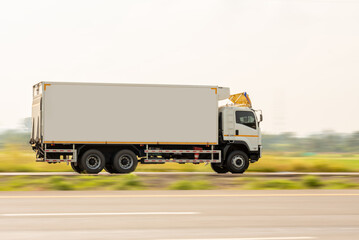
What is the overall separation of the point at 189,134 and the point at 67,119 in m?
4.75

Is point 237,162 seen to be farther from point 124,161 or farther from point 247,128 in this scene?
point 124,161

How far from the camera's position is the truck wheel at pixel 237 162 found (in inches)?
947

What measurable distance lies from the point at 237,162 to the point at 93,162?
5.72 metres

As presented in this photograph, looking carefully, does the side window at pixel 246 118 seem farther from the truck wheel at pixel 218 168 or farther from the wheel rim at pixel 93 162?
the wheel rim at pixel 93 162

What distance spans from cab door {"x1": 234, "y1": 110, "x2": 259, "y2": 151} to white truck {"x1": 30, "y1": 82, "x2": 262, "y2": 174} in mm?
40

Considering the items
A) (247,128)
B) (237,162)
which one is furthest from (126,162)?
(247,128)

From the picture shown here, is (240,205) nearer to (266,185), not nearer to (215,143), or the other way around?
(266,185)

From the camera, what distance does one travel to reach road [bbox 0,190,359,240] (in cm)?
783

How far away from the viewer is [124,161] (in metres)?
23.4

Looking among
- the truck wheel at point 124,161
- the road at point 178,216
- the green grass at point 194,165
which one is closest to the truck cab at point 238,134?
the green grass at point 194,165

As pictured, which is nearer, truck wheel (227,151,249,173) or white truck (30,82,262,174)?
white truck (30,82,262,174)

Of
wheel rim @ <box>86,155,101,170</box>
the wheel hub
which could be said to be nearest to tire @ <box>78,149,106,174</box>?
wheel rim @ <box>86,155,101,170</box>

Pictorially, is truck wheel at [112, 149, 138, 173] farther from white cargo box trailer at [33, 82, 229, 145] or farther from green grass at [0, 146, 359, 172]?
green grass at [0, 146, 359, 172]

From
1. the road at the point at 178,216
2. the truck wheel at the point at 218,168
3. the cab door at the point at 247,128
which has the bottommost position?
the road at the point at 178,216
